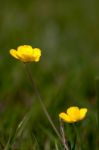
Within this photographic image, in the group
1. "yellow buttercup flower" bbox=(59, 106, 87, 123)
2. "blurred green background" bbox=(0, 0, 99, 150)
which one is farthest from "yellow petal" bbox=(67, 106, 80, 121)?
"blurred green background" bbox=(0, 0, 99, 150)

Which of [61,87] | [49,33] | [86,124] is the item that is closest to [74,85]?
[61,87]

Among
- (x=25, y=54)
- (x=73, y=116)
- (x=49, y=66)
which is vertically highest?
(x=49, y=66)

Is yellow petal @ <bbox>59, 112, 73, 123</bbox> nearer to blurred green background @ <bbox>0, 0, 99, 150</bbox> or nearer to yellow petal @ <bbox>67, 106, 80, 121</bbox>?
yellow petal @ <bbox>67, 106, 80, 121</bbox>

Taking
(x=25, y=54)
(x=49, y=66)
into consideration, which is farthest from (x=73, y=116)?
(x=49, y=66)

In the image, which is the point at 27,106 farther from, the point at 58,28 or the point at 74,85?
the point at 58,28

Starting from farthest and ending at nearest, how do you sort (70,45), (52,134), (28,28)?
(28,28) → (70,45) → (52,134)

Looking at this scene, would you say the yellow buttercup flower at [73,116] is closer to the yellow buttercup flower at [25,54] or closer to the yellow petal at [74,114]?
the yellow petal at [74,114]

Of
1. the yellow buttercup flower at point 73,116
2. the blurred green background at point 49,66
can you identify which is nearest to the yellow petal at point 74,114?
the yellow buttercup flower at point 73,116

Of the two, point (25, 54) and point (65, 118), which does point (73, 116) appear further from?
point (25, 54)
